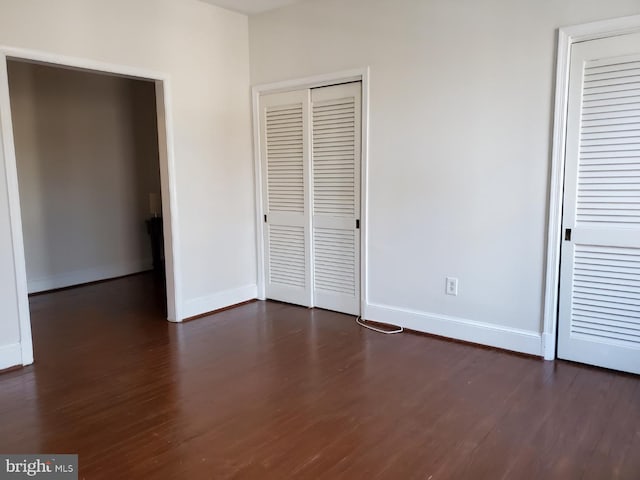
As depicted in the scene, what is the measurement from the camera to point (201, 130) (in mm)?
4379

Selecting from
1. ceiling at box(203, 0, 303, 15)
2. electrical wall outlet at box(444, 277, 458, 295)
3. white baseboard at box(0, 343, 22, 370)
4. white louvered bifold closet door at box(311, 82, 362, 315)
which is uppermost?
ceiling at box(203, 0, 303, 15)

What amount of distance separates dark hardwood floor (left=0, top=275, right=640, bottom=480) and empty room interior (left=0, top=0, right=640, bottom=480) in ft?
0.06

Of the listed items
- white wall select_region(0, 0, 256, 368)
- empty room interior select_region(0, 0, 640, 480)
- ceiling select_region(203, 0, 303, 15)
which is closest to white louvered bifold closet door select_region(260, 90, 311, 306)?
empty room interior select_region(0, 0, 640, 480)

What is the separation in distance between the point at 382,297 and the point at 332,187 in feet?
3.63

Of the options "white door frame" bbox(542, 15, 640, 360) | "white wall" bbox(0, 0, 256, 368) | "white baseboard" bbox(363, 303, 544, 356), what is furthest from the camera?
"white baseboard" bbox(363, 303, 544, 356)

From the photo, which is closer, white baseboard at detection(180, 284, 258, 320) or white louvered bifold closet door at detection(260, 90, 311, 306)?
white baseboard at detection(180, 284, 258, 320)

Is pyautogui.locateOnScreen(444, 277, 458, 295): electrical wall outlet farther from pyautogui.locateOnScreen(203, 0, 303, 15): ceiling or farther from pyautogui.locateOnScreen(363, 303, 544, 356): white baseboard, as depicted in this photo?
pyautogui.locateOnScreen(203, 0, 303, 15): ceiling

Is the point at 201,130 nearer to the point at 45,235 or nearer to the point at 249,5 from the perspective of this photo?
the point at 249,5

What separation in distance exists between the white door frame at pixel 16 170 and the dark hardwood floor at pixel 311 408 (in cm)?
37

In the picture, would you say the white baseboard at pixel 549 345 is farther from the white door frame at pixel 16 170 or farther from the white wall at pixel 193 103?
the white door frame at pixel 16 170

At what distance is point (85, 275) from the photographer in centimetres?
591

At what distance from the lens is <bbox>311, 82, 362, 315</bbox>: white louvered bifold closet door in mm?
4211

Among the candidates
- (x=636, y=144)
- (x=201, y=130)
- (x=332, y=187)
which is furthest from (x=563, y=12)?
(x=201, y=130)

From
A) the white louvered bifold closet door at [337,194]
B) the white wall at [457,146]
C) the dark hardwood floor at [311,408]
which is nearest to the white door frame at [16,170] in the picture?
the dark hardwood floor at [311,408]
